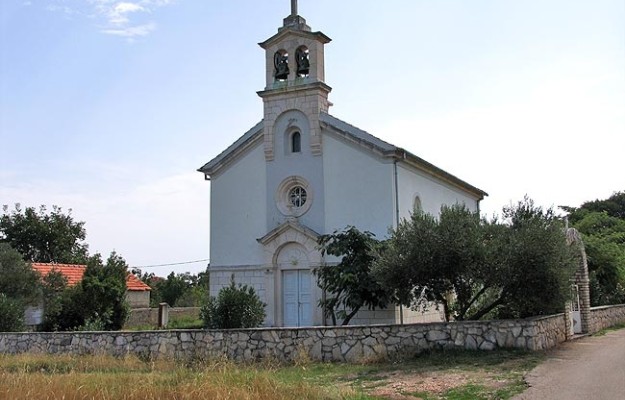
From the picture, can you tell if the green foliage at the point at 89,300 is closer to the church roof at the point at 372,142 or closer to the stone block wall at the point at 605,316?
the church roof at the point at 372,142

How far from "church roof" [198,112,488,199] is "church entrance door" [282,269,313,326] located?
192 inches

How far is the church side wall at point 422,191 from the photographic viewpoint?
74.7 feet

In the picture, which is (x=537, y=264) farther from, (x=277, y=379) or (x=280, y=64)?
(x=280, y=64)

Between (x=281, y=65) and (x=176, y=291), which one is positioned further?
(x=176, y=291)

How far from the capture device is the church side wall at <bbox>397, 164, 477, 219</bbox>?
22.8 metres

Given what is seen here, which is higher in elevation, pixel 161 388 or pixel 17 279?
pixel 17 279

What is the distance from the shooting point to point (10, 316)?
69.7ft

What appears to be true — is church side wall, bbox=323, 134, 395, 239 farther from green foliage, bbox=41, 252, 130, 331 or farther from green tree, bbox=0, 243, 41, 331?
green tree, bbox=0, 243, 41, 331

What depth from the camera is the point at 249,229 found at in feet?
79.3

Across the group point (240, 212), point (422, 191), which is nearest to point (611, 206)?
point (422, 191)

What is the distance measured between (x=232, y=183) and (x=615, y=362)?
1482 centimetres

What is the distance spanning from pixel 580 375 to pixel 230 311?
9.73 metres

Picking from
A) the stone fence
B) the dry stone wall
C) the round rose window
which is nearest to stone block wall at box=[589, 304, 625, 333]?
the stone fence

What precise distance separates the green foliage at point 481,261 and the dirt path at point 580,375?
1.54 meters
